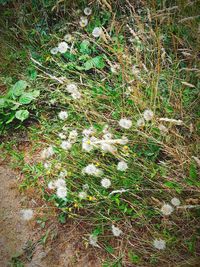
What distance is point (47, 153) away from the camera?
2.61 metres

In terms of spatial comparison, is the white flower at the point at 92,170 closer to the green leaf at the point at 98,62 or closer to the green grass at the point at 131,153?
the green grass at the point at 131,153

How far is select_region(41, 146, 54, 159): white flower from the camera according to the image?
2582 millimetres

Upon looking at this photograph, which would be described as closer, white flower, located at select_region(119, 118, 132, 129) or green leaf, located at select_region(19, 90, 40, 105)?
white flower, located at select_region(119, 118, 132, 129)

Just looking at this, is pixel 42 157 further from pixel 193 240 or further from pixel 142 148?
pixel 193 240

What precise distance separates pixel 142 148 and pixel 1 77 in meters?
1.61

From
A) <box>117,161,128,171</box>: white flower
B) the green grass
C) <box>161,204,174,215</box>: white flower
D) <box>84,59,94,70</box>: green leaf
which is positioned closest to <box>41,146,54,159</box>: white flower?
the green grass

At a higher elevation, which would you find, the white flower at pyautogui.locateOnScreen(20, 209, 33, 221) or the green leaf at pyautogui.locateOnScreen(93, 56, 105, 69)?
the green leaf at pyautogui.locateOnScreen(93, 56, 105, 69)

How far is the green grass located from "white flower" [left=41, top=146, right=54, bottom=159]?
46mm

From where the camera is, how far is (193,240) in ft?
6.52

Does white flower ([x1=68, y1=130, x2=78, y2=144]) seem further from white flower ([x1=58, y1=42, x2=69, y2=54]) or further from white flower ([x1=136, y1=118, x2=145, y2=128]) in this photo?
white flower ([x1=58, y1=42, x2=69, y2=54])

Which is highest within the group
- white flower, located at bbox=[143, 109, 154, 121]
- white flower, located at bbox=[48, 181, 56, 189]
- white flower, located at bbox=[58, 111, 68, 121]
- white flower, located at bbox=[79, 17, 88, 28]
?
white flower, located at bbox=[79, 17, 88, 28]

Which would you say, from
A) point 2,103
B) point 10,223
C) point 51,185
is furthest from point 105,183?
point 2,103

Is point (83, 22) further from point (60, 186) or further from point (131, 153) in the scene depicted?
point (60, 186)

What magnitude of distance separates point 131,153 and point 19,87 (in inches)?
49.9
